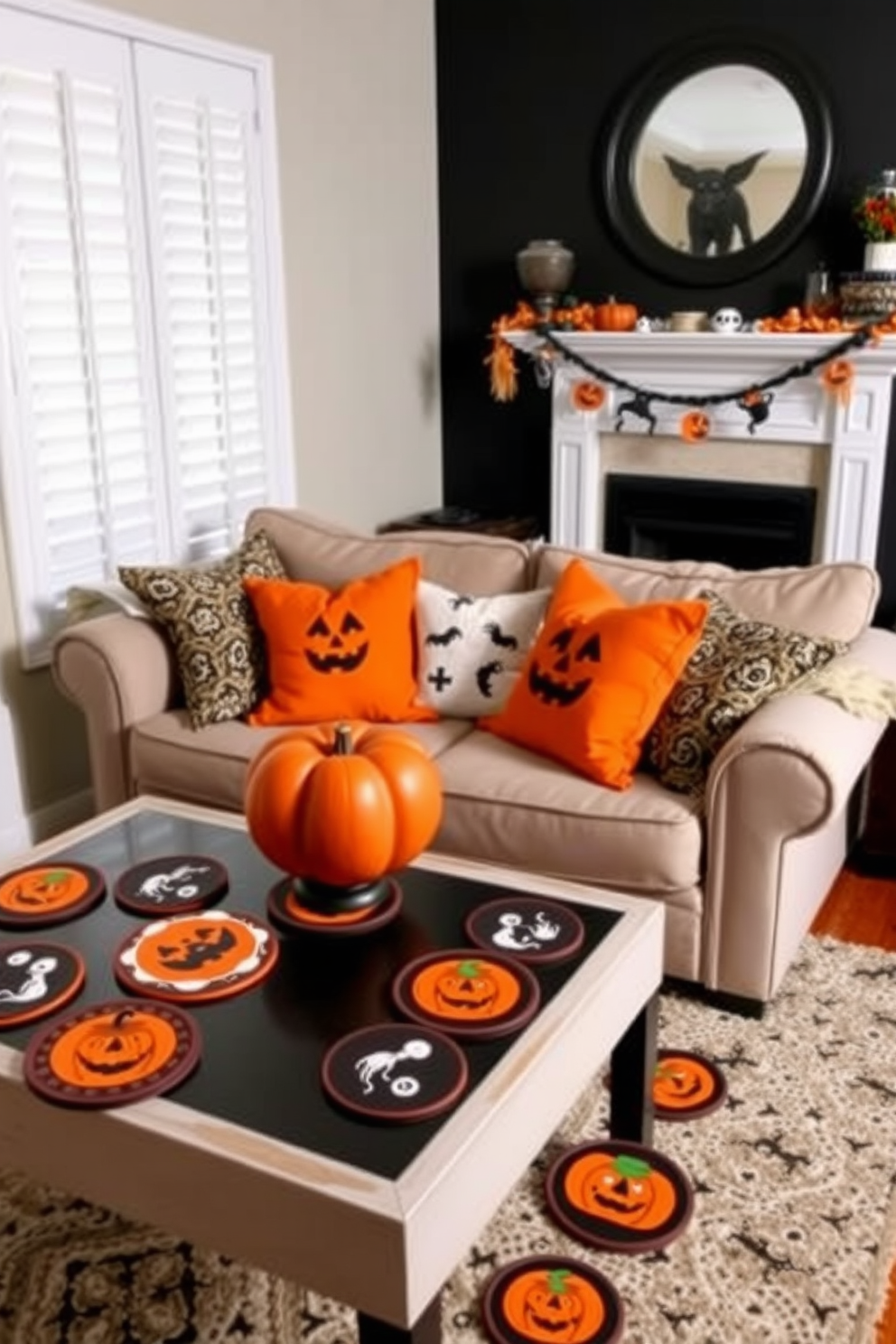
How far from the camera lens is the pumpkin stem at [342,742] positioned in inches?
75.1

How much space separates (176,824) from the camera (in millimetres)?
2326

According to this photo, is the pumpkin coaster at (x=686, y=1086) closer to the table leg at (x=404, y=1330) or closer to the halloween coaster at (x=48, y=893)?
the table leg at (x=404, y=1330)

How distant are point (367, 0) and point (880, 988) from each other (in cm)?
375

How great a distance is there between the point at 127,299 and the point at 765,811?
240 centimetres

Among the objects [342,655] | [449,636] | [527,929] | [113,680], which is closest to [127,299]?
[113,680]

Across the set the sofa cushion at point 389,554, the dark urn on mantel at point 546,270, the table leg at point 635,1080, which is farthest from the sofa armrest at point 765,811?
the dark urn on mantel at point 546,270

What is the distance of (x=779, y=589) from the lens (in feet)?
9.47

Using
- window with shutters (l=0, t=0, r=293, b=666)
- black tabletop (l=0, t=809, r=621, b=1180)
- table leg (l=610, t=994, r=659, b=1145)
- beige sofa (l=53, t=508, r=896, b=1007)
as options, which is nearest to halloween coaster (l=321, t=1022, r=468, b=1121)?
black tabletop (l=0, t=809, r=621, b=1180)

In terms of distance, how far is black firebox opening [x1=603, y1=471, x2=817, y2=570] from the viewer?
439 centimetres

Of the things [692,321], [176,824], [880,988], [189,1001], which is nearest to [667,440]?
[692,321]

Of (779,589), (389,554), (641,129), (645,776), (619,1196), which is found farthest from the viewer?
(641,129)

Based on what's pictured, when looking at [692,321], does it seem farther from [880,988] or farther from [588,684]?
[880,988]

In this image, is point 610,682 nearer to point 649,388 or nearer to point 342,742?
point 342,742

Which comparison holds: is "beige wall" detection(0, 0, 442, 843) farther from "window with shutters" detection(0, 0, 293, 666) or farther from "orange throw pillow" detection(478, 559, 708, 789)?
"orange throw pillow" detection(478, 559, 708, 789)
